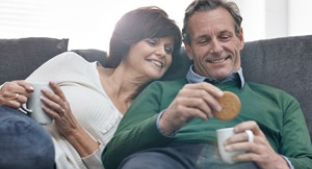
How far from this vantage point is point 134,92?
1.73m

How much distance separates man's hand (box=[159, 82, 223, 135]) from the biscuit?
0.03ft

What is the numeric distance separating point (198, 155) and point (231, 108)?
20cm

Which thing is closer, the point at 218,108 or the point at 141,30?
the point at 218,108

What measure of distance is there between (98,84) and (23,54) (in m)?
0.32

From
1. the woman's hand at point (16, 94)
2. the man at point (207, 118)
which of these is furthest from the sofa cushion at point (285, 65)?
the woman's hand at point (16, 94)

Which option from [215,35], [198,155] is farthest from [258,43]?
[198,155]

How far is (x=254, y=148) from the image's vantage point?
3.52ft

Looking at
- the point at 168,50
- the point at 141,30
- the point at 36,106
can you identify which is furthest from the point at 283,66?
the point at 36,106

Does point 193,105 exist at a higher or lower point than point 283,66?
higher

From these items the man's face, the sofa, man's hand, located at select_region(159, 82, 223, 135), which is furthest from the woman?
man's hand, located at select_region(159, 82, 223, 135)

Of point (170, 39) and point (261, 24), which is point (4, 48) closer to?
point (170, 39)

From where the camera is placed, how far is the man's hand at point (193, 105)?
0.99 metres

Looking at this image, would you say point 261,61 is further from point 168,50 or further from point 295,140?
point 295,140

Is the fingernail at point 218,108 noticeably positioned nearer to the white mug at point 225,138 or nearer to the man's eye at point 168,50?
the white mug at point 225,138
